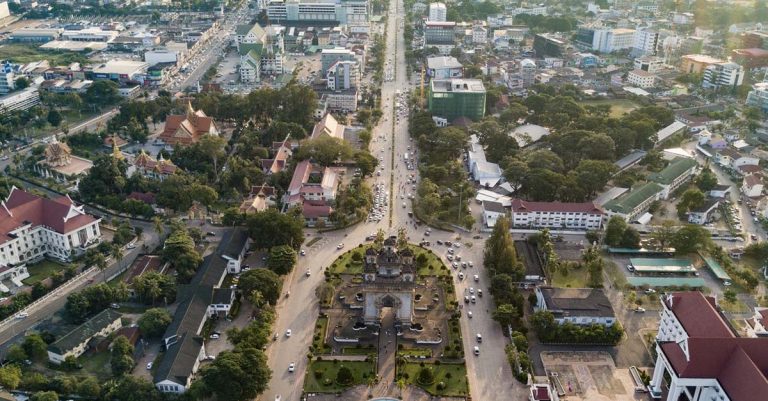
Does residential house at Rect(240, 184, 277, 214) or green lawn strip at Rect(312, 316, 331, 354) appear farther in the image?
residential house at Rect(240, 184, 277, 214)

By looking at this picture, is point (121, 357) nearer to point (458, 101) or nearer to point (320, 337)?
point (320, 337)

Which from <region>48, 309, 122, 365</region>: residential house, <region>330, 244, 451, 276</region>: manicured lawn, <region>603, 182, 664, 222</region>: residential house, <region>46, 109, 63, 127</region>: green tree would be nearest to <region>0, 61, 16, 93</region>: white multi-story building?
<region>46, 109, 63, 127</region>: green tree

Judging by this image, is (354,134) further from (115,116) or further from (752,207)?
(752,207)

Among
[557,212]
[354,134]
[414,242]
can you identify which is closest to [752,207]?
[557,212]

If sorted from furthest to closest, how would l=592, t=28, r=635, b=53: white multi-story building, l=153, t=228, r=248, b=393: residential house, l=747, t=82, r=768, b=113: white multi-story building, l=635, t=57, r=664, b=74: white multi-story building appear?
l=592, t=28, r=635, b=53: white multi-story building
l=635, t=57, r=664, b=74: white multi-story building
l=747, t=82, r=768, b=113: white multi-story building
l=153, t=228, r=248, b=393: residential house

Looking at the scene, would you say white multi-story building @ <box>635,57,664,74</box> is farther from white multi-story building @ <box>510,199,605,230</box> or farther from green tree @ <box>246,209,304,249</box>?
green tree @ <box>246,209,304,249</box>

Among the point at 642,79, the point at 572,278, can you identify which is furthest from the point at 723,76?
the point at 572,278
